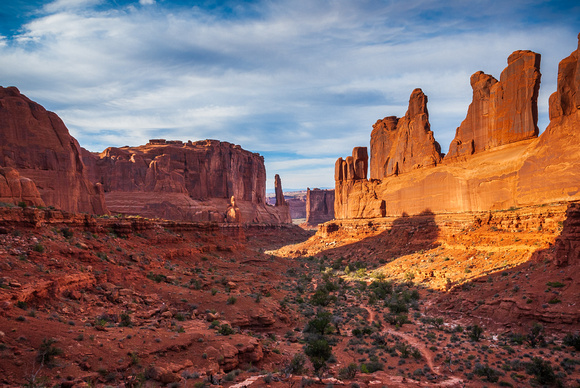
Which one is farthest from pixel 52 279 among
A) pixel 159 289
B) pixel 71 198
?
pixel 71 198

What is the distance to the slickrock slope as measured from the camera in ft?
207

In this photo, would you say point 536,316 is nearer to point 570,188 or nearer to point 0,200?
point 570,188

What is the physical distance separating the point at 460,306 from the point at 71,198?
31.4 m

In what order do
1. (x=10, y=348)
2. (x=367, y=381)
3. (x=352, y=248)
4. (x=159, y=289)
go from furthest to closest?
(x=352, y=248) < (x=159, y=289) < (x=367, y=381) < (x=10, y=348)

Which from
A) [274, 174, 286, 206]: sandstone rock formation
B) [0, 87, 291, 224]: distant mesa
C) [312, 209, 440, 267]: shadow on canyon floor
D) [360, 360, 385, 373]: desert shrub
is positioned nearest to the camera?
[360, 360, 385, 373]: desert shrub

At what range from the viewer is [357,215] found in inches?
2227

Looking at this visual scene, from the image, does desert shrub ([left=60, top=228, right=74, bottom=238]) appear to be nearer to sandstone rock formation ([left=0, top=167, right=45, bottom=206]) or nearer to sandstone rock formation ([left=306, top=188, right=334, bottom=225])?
sandstone rock formation ([left=0, top=167, right=45, bottom=206])

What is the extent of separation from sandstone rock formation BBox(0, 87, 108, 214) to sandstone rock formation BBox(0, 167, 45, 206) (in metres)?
7.05

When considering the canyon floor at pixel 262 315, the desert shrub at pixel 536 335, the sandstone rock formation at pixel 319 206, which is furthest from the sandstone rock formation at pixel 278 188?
the desert shrub at pixel 536 335

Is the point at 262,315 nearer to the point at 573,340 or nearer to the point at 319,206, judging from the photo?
the point at 573,340

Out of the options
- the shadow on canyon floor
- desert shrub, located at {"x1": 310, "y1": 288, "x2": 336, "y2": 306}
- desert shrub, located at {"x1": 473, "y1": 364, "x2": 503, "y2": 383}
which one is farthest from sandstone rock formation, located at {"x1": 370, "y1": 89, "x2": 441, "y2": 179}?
desert shrub, located at {"x1": 473, "y1": 364, "x2": 503, "y2": 383}

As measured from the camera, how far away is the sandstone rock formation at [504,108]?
29.2m

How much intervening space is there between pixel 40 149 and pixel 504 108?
139 feet

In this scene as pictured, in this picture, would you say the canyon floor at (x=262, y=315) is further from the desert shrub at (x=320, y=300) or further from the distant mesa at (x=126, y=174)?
the distant mesa at (x=126, y=174)
